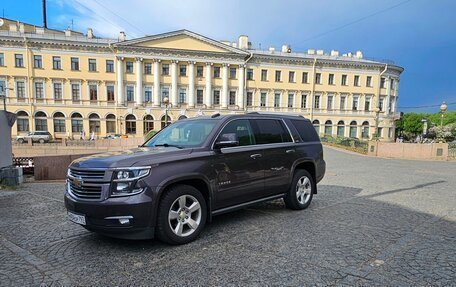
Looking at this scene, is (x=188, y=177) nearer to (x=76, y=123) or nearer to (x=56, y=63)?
(x=76, y=123)

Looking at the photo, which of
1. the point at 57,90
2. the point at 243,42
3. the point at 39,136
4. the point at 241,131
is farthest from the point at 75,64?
the point at 241,131

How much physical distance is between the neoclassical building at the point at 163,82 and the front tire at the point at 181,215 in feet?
142

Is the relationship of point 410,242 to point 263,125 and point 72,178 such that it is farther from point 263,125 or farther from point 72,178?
point 72,178

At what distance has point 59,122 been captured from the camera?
47.2 m

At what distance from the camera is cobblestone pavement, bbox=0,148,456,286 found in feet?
10.7

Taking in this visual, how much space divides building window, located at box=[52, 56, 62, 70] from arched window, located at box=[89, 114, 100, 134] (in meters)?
9.53

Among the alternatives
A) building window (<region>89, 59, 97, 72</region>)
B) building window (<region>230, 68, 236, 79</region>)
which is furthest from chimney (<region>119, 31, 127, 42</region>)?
building window (<region>230, 68, 236, 79</region>)

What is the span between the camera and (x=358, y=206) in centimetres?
666

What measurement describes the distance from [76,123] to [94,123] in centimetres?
282

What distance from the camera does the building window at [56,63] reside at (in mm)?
47062

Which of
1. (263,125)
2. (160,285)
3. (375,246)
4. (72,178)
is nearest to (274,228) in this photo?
(375,246)

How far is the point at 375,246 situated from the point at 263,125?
9.13 ft

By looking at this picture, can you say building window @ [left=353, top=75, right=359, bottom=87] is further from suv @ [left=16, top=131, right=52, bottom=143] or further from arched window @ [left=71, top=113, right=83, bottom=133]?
suv @ [left=16, top=131, right=52, bottom=143]

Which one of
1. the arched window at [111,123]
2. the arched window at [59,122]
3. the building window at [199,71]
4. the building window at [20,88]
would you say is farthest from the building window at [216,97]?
the building window at [20,88]
